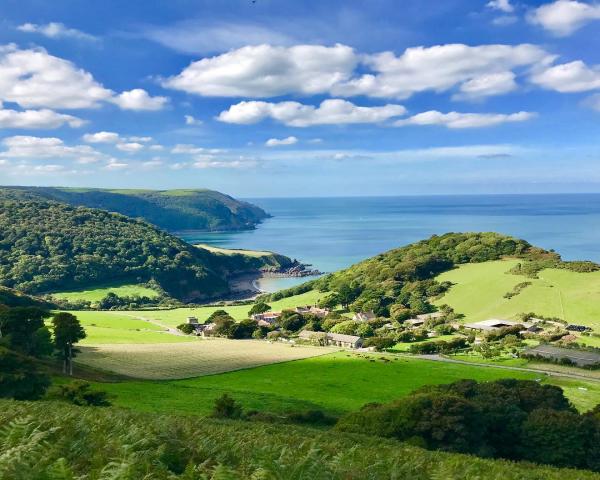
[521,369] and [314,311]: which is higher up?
[521,369]

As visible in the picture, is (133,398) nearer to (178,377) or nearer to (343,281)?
(178,377)

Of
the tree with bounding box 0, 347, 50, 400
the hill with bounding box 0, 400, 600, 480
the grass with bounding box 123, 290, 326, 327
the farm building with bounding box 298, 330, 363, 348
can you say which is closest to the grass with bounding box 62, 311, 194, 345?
the grass with bounding box 123, 290, 326, 327

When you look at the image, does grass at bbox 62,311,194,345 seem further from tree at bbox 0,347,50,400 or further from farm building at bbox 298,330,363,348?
tree at bbox 0,347,50,400

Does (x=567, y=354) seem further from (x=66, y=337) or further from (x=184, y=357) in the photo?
(x=66, y=337)

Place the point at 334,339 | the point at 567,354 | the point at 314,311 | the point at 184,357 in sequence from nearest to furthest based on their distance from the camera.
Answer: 1. the point at 567,354
2. the point at 184,357
3. the point at 334,339
4. the point at 314,311

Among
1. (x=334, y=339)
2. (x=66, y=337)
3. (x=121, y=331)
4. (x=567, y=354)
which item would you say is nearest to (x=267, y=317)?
(x=334, y=339)

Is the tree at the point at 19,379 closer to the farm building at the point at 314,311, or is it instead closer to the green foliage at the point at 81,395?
the green foliage at the point at 81,395

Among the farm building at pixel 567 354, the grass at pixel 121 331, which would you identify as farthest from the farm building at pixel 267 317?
the farm building at pixel 567 354
